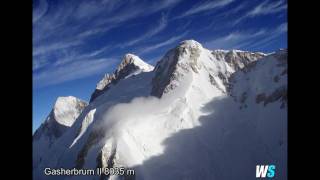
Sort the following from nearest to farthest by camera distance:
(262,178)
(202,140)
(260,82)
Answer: (262,178)
(202,140)
(260,82)

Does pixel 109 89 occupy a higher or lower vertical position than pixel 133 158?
higher

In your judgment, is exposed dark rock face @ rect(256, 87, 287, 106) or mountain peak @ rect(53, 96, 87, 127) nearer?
exposed dark rock face @ rect(256, 87, 287, 106)

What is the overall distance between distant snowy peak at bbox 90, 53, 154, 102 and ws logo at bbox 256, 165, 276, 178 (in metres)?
175

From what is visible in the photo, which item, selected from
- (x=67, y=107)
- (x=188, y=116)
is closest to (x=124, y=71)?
(x=67, y=107)

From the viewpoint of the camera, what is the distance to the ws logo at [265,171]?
12953 millimetres

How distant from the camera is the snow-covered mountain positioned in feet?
354

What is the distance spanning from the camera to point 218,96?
6260 inches

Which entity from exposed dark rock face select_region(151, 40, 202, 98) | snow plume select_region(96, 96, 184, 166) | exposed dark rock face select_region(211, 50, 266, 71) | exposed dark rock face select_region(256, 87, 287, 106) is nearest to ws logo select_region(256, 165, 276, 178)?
snow plume select_region(96, 96, 184, 166)

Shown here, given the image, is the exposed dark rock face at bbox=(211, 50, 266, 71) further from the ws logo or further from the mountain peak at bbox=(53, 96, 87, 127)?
the ws logo

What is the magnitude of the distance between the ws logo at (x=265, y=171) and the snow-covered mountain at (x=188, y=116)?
2677 inches

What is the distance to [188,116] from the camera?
141 meters
